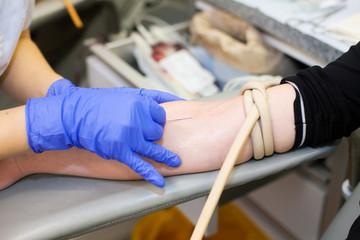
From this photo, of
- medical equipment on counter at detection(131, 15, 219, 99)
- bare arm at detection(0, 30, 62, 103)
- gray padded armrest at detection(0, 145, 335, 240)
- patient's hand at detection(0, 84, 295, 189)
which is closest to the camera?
gray padded armrest at detection(0, 145, 335, 240)

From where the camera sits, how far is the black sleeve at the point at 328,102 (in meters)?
A: 0.71

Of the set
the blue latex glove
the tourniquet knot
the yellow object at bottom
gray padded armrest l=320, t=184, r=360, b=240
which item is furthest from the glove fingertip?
the yellow object at bottom

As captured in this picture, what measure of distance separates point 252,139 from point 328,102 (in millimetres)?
166

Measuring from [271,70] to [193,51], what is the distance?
1.05 feet

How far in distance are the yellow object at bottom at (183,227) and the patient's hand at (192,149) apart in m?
0.63

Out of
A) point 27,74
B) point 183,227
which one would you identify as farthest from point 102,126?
point 183,227

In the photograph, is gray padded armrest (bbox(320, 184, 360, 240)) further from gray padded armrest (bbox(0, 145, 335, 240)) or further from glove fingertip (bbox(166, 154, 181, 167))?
glove fingertip (bbox(166, 154, 181, 167))

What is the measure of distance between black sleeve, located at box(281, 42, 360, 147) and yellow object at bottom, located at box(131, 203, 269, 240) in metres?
0.76

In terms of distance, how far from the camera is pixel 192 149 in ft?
2.40

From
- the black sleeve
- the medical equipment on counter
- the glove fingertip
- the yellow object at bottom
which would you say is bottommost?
the yellow object at bottom

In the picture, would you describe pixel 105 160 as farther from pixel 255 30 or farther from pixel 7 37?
pixel 255 30

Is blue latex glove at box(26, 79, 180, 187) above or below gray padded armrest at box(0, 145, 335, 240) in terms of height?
above

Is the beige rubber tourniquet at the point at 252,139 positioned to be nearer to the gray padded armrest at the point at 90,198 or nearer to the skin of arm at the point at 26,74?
the gray padded armrest at the point at 90,198

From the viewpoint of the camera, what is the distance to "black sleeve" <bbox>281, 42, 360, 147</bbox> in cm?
71
